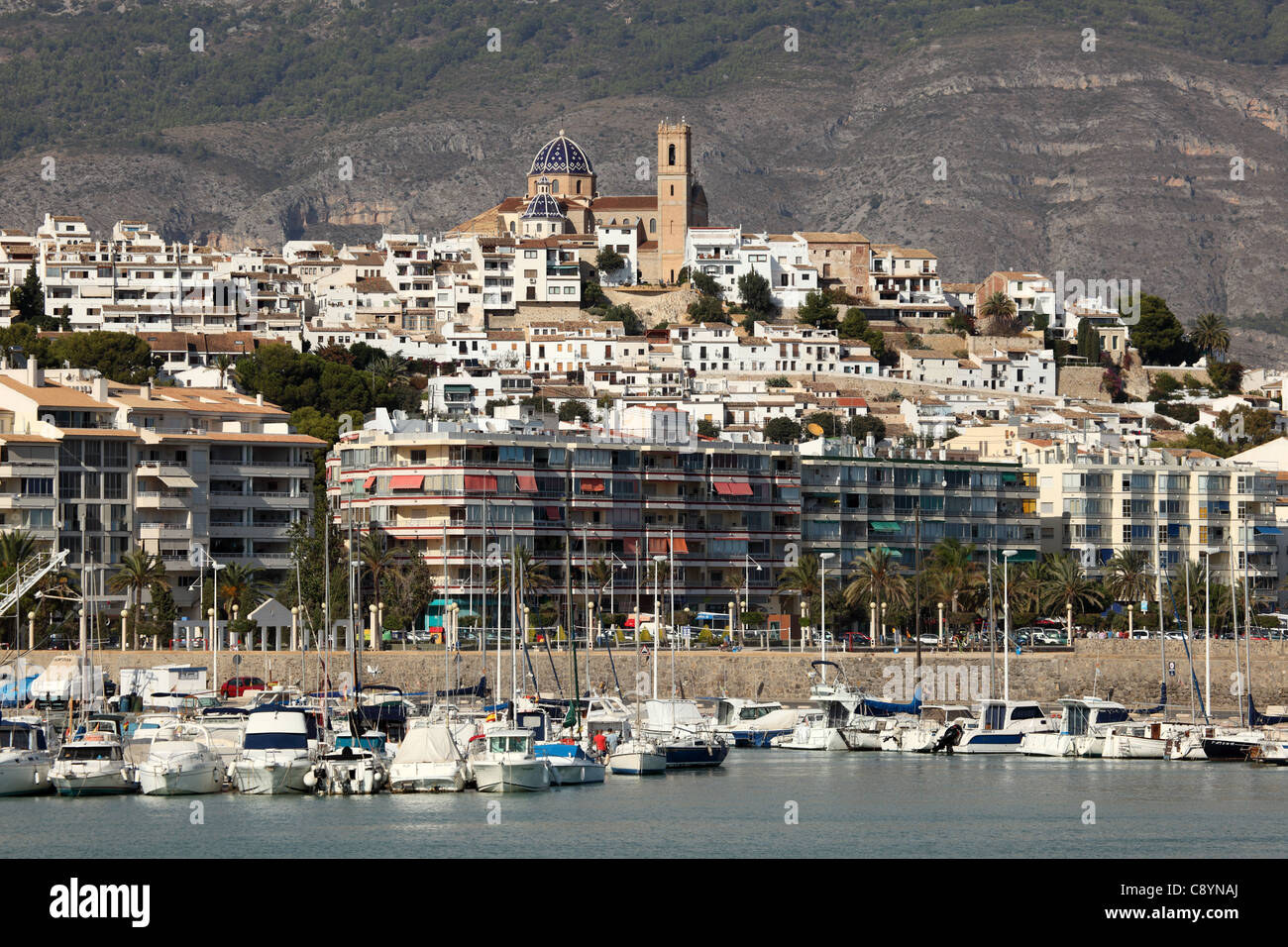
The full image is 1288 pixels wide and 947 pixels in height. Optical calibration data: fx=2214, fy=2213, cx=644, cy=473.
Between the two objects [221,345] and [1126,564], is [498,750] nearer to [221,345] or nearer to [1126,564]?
[1126,564]

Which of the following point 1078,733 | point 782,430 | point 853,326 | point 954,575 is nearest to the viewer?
point 1078,733

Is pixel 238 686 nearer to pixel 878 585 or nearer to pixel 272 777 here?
pixel 272 777

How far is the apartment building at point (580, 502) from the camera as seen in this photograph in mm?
101312

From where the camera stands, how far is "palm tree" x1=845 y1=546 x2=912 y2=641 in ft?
329

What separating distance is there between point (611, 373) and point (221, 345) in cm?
3117

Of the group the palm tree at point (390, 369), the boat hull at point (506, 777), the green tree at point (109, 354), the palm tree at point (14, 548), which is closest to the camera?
the boat hull at point (506, 777)

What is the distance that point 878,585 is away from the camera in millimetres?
100438

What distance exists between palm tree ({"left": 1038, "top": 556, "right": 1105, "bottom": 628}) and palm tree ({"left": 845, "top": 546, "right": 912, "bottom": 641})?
672cm

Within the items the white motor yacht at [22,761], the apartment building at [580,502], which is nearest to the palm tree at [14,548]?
the apartment building at [580,502]

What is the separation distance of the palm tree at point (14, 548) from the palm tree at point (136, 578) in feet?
12.9

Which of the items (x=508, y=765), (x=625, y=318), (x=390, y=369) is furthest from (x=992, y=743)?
(x=625, y=318)

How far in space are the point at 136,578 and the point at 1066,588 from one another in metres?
41.7

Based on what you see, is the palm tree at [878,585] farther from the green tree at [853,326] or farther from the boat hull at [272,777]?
the green tree at [853,326]
